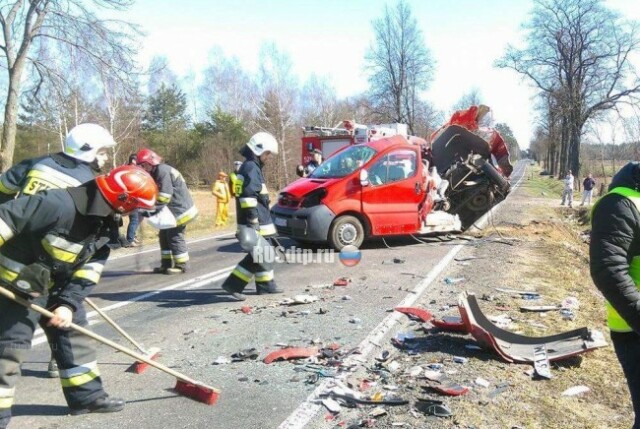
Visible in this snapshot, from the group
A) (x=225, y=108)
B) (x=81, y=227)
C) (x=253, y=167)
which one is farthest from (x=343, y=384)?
(x=225, y=108)

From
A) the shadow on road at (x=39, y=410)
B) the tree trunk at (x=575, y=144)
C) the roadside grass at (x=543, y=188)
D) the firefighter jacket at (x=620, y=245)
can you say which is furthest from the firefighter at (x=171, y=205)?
the tree trunk at (x=575, y=144)

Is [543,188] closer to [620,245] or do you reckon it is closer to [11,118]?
[11,118]

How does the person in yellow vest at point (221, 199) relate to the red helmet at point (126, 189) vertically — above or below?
below

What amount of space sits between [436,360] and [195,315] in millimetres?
2803

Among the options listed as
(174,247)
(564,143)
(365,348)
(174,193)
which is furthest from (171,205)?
(564,143)

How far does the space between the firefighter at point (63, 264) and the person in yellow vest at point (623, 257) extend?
2.77m

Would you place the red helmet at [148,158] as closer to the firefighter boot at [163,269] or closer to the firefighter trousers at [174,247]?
the firefighter trousers at [174,247]

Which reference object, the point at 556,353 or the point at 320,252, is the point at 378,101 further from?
the point at 556,353

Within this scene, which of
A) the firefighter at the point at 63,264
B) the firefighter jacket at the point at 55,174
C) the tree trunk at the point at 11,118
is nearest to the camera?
the firefighter at the point at 63,264

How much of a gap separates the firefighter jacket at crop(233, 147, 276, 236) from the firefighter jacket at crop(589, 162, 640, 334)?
4364 millimetres

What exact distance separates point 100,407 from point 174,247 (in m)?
4.59

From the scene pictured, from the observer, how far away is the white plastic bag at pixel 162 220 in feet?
21.9

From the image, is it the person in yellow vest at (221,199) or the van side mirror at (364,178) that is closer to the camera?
the van side mirror at (364,178)

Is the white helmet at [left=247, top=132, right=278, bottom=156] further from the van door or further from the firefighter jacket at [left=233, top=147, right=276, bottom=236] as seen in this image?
the van door
